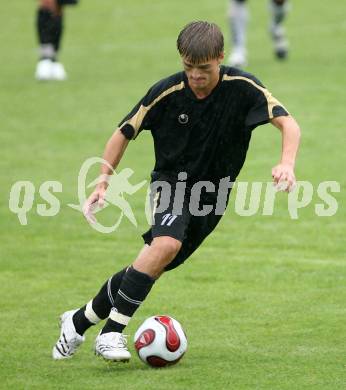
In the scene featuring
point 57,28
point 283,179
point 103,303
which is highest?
point 57,28

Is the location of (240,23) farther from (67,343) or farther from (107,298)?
(67,343)

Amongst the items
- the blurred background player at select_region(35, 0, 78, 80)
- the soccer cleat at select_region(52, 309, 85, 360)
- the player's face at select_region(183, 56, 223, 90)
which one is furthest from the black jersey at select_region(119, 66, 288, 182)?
the blurred background player at select_region(35, 0, 78, 80)

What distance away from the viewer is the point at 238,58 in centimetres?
1998

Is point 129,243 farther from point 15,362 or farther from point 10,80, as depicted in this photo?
point 10,80

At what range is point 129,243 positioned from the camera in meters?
11.0

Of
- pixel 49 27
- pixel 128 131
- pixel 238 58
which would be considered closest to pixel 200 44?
pixel 128 131

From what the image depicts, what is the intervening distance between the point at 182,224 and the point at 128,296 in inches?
21.0

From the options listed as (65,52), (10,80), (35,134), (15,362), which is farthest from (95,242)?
(65,52)

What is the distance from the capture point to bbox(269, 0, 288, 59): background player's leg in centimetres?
2058

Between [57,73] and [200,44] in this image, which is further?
[57,73]

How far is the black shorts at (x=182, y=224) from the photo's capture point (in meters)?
7.04

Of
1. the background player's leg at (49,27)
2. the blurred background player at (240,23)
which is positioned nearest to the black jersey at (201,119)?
the background player's leg at (49,27)

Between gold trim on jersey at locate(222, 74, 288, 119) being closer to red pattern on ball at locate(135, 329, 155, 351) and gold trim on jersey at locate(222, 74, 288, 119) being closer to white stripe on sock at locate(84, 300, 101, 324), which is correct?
red pattern on ball at locate(135, 329, 155, 351)

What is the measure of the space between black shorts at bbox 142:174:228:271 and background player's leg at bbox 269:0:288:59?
1358 cm
